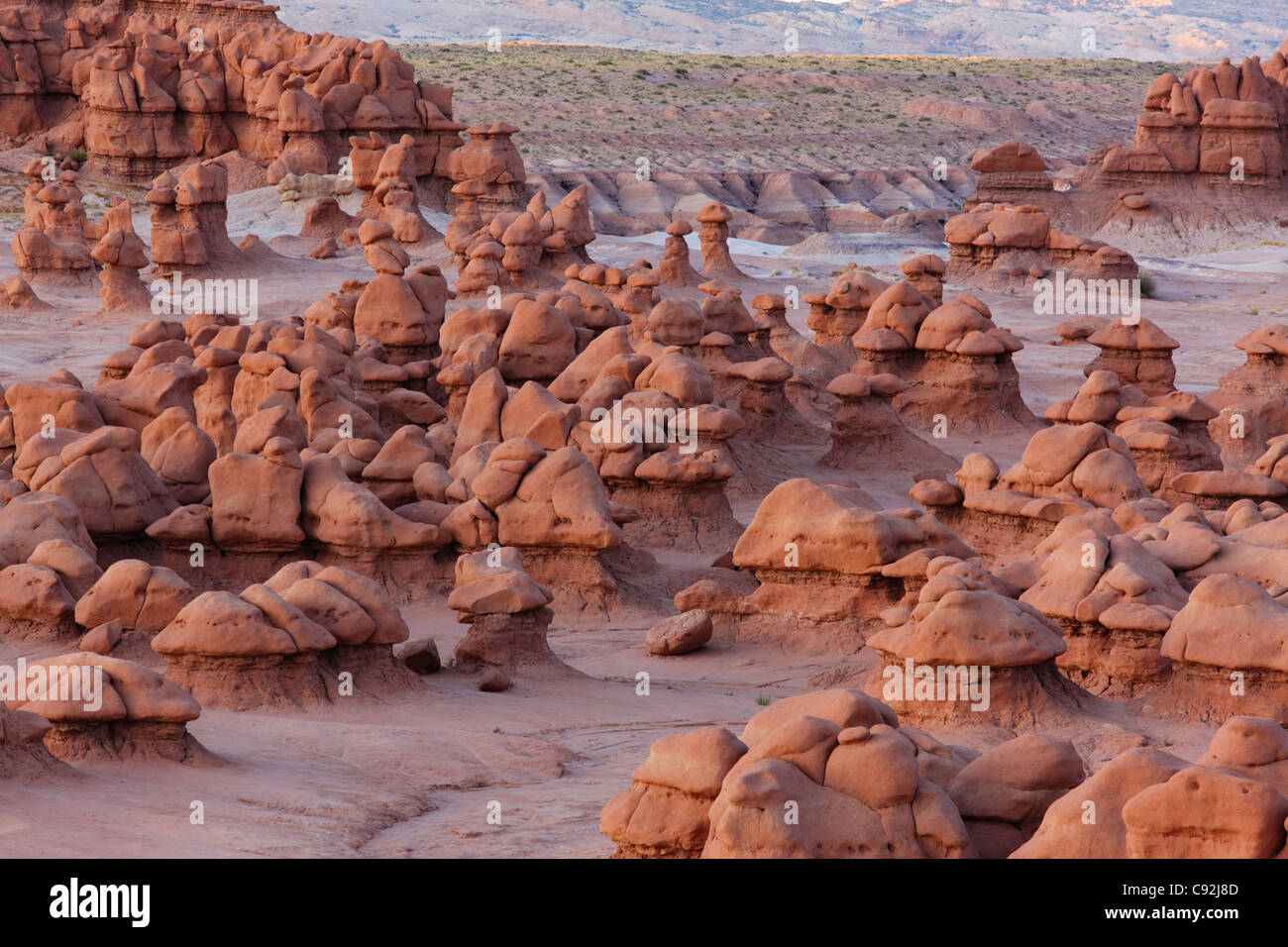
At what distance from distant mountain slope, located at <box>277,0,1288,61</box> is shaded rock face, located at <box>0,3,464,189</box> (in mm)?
77922

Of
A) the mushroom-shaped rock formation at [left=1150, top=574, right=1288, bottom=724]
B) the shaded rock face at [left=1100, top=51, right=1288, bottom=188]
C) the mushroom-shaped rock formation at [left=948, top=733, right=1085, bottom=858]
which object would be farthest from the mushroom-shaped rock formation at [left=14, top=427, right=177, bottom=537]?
the shaded rock face at [left=1100, top=51, right=1288, bottom=188]

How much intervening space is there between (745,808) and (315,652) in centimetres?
489

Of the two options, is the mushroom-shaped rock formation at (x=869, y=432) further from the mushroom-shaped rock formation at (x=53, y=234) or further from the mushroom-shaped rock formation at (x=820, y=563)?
the mushroom-shaped rock formation at (x=53, y=234)

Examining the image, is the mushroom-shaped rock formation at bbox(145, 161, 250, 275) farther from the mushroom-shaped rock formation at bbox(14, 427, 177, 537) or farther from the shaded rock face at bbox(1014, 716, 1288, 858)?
the shaded rock face at bbox(1014, 716, 1288, 858)

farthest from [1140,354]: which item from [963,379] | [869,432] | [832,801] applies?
[832,801]

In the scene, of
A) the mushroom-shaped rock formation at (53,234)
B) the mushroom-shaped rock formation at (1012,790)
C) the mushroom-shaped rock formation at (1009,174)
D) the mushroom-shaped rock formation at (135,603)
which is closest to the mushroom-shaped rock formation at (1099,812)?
the mushroom-shaped rock formation at (1012,790)

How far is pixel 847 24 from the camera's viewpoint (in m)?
158

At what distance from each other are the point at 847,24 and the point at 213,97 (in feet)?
414

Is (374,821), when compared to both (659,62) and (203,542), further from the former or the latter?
(659,62)

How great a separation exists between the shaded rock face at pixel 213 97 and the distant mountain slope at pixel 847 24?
256 feet

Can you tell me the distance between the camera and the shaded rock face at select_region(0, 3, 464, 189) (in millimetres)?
36594

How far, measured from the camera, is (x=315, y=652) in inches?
443
